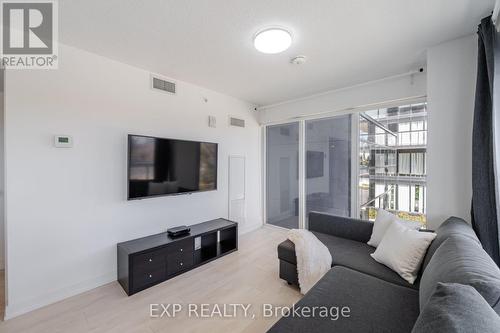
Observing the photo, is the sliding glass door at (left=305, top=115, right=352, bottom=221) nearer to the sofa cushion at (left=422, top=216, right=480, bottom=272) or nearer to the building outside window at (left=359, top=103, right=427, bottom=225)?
the building outside window at (left=359, top=103, right=427, bottom=225)

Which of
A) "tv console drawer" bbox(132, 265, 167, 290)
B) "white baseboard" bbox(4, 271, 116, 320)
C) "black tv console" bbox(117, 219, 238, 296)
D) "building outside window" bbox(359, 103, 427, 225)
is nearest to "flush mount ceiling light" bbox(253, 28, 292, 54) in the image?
"building outside window" bbox(359, 103, 427, 225)

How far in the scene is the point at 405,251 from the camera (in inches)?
69.3

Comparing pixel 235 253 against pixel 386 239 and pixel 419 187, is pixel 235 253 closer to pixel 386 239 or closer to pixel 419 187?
pixel 386 239

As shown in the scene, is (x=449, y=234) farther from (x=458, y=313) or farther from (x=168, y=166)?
(x=168, y=166)

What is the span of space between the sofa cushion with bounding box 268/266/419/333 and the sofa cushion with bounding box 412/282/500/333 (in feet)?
1.64

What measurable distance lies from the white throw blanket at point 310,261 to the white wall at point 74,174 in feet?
6.00

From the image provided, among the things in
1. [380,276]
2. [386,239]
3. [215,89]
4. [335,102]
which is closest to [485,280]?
[380,276]

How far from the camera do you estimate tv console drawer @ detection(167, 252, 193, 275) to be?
8.10 feet

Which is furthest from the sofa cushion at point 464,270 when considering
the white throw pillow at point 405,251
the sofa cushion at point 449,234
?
the white throw pillow at point 405,251

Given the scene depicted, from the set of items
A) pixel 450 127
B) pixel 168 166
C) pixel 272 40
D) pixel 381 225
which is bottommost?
pixel 381 225

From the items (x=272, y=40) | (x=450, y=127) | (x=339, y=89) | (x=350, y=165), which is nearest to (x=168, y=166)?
(x=272, y=40)

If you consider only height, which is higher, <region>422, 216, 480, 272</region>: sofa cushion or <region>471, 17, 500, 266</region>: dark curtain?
<region>471, 17, 500, 266</region>: dark curtain

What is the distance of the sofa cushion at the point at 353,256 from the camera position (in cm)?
176

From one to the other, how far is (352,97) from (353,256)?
2.33m
